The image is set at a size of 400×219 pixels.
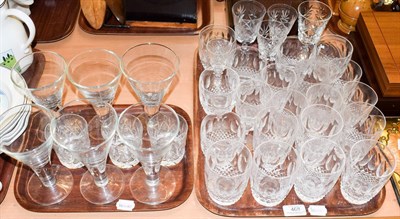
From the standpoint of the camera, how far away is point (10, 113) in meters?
0.84

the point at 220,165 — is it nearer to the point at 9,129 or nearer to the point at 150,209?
the point at 150,209

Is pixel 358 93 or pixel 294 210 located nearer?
pixel 294 210

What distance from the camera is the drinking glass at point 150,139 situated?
0.83 metres

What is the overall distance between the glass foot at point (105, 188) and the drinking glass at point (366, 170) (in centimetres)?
43

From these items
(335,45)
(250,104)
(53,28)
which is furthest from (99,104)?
(335,45)

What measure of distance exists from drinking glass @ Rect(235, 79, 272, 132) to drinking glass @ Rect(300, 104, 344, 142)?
3.4 inches

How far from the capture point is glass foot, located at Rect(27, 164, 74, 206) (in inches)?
32.5

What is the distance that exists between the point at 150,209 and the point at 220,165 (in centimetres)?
16

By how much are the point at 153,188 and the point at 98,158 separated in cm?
13

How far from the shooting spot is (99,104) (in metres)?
0.87

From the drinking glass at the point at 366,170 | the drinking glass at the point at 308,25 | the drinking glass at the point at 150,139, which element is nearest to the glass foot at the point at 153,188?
the drinking glass at the point at 150,139

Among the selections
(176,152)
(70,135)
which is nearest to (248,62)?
(176,152)

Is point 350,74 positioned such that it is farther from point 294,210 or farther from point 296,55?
point 294,210

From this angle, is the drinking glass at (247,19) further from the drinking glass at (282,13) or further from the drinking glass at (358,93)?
the drinking glass at (358,93)
